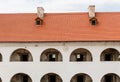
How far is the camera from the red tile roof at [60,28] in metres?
40.9

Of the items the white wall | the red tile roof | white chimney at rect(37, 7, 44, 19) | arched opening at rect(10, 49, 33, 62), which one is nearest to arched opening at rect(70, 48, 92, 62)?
the white wall

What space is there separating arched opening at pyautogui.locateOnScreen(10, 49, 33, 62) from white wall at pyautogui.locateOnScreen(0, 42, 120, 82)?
2.70 feet

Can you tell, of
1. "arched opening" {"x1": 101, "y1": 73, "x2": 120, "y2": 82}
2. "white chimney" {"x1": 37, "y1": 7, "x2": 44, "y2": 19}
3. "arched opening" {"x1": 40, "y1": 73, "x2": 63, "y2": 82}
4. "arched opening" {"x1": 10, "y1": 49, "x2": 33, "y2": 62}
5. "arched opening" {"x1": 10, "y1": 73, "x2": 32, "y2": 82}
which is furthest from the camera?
"white chimney" {"x1": 37, "y1": 7, "x2": 44, "y2": 19}

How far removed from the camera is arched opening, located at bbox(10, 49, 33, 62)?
1636 inches

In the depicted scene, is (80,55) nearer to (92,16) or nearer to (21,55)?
(92,16)

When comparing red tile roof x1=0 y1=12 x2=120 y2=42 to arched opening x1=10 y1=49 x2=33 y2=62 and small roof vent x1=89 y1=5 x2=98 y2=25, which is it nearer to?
small roof vent x1=89 y1=5 x2=98 y2=25

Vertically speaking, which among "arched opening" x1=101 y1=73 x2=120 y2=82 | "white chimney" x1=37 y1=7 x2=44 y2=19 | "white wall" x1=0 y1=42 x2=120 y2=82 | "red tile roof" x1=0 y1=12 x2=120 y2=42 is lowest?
"arched opening" x1=101 y1=73 x2=120 y2=82

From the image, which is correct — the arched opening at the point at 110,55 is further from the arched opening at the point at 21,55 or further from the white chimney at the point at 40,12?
the white chimney at the point at 40,12

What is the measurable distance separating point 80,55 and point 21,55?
6210mm

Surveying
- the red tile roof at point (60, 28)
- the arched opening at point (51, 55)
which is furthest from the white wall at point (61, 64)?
the arched opening at point (51, 55)

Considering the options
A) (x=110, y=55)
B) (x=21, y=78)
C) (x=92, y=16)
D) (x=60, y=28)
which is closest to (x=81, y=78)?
(x=110, y=55)

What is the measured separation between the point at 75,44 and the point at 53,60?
303 cm

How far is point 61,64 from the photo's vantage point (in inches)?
1586

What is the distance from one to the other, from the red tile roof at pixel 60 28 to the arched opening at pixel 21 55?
1496 millimetres
